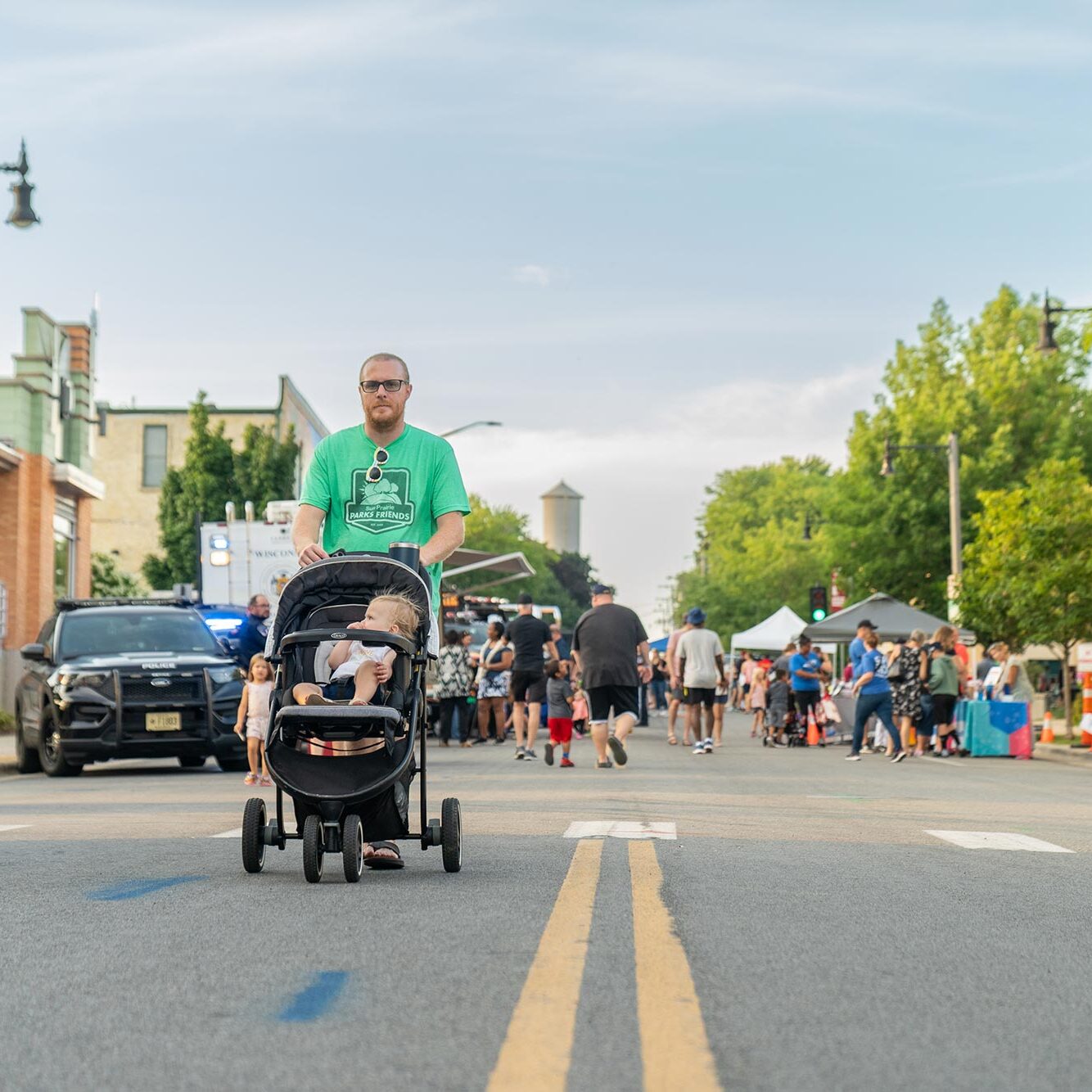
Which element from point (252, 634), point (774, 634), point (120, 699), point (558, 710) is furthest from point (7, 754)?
point (774, 634)

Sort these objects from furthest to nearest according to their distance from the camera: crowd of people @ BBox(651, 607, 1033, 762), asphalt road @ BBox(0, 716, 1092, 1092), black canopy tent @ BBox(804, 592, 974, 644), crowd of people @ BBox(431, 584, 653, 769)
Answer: black canopy tent @ BBox(804, 592, 974, 644)
crowd of people @ BBox(651, 607, 1033, 762)
crowd of people @ BBox(431, 584, 653, 769)
asphalt road @ BBox(0, 716, 1092, 1092)

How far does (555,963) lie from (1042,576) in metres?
27.2

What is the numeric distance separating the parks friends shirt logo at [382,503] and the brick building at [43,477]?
995 inches

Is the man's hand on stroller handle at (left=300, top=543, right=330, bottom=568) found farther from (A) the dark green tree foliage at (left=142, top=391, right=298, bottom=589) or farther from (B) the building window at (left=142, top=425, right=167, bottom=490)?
(B) the building window at (left=142, top=425, right=167, bottom=490)

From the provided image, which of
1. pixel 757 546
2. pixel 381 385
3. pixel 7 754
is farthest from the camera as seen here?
pixel 757 546

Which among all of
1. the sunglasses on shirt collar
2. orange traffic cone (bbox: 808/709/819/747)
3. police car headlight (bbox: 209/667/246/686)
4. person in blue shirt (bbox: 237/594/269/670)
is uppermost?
the sunglasses on shirt collar

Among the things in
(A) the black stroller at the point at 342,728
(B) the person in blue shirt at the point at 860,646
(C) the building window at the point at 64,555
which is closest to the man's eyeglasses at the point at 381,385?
(A) the black stroller at the point at 342,728

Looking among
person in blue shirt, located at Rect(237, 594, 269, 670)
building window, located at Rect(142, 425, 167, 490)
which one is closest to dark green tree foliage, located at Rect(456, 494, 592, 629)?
building window, located at Rect(142, 425, 167, 490)

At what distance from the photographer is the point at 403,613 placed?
736cm

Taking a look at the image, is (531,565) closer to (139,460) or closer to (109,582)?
(139,460)

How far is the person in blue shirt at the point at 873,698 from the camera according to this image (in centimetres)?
2372

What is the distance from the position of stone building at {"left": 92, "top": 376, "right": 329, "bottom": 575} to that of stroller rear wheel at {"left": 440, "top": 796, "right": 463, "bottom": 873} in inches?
2409

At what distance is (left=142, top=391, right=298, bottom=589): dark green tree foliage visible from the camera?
56562mm

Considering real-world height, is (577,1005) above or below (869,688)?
below
